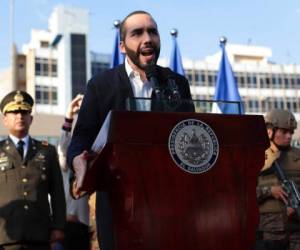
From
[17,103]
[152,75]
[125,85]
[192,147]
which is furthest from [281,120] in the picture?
[192,147]

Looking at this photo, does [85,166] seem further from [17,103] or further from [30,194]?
[17,103]

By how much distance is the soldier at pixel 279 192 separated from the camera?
4094mm

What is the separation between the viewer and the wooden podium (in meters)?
1.57

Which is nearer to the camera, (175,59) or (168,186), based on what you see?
(168,186)

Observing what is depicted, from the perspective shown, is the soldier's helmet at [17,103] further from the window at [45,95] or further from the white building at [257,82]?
the white building at [257,82]

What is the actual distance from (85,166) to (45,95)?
63777 millimetres

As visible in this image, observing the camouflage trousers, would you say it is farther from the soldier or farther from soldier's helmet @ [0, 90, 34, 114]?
soldier's helmet @ [0, 90, 34, 114]

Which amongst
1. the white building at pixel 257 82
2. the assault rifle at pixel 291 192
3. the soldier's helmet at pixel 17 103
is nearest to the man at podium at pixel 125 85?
the soldier's helmet at pixel 17 103

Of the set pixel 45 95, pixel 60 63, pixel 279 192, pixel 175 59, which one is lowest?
pixel 279 192

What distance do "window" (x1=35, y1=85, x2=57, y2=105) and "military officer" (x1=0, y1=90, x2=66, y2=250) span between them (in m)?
60.8

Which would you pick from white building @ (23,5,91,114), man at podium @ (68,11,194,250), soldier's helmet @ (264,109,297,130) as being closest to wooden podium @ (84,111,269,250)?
man at podium @ (68,11,194,250)

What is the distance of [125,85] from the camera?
206 centimetres

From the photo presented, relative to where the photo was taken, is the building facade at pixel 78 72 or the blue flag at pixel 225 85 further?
the building facade at pixel 78 72

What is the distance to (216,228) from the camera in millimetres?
1633
